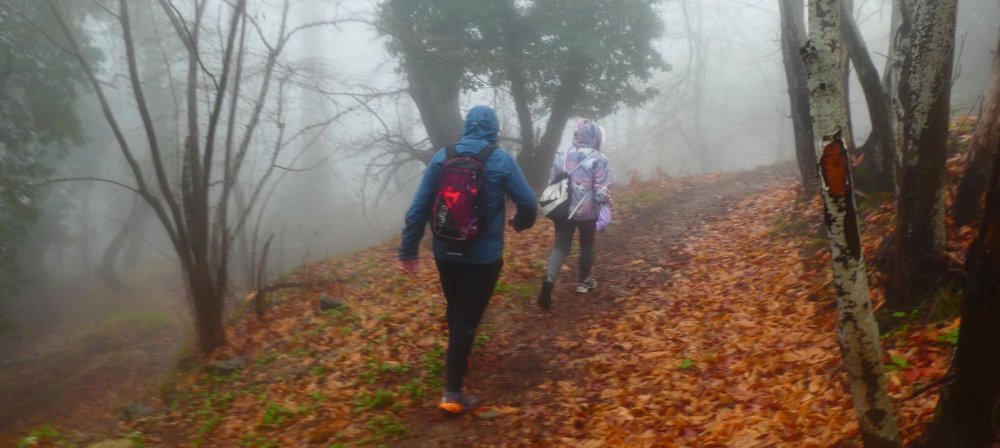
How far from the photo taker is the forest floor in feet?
13.1

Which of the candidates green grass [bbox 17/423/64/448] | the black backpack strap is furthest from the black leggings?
green grass [bbox 17/423/64/448]

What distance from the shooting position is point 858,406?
291 centimetres

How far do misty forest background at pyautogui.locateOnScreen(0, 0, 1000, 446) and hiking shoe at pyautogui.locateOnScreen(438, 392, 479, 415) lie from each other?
612 mm

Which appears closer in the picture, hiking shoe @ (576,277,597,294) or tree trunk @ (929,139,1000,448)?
tree trunk @ (929,139,1000,448)

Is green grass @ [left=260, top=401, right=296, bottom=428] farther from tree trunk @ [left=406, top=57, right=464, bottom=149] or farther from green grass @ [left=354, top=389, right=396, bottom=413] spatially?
tree trunk @ [left=406, top=57, right=464, bottom=149]

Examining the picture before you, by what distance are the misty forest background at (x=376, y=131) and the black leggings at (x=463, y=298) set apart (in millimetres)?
912

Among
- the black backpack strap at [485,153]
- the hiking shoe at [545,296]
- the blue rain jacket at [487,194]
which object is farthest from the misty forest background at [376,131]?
the hiking shoe at [545,296]

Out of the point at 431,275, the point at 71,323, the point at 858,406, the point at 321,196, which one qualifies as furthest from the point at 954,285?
the point at 321,196

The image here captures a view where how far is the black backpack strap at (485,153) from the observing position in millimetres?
4520

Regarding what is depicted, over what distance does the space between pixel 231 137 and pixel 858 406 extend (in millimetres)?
7025

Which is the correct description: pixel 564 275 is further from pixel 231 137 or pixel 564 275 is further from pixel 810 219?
pixel 231 137

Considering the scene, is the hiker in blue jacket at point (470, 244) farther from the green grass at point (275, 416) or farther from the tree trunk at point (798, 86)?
the tree trunk at point (798, 86)

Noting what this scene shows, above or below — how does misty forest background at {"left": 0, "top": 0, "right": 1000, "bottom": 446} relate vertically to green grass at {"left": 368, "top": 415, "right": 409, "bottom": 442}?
above

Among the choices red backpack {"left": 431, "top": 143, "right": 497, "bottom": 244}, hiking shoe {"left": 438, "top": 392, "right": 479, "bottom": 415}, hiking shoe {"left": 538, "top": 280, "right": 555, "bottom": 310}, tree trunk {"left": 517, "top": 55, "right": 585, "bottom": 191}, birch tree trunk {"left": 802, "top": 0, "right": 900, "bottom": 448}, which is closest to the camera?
birch tree trunk {"left": 802, "top": 0, "right": 900, "bottom": 448}
